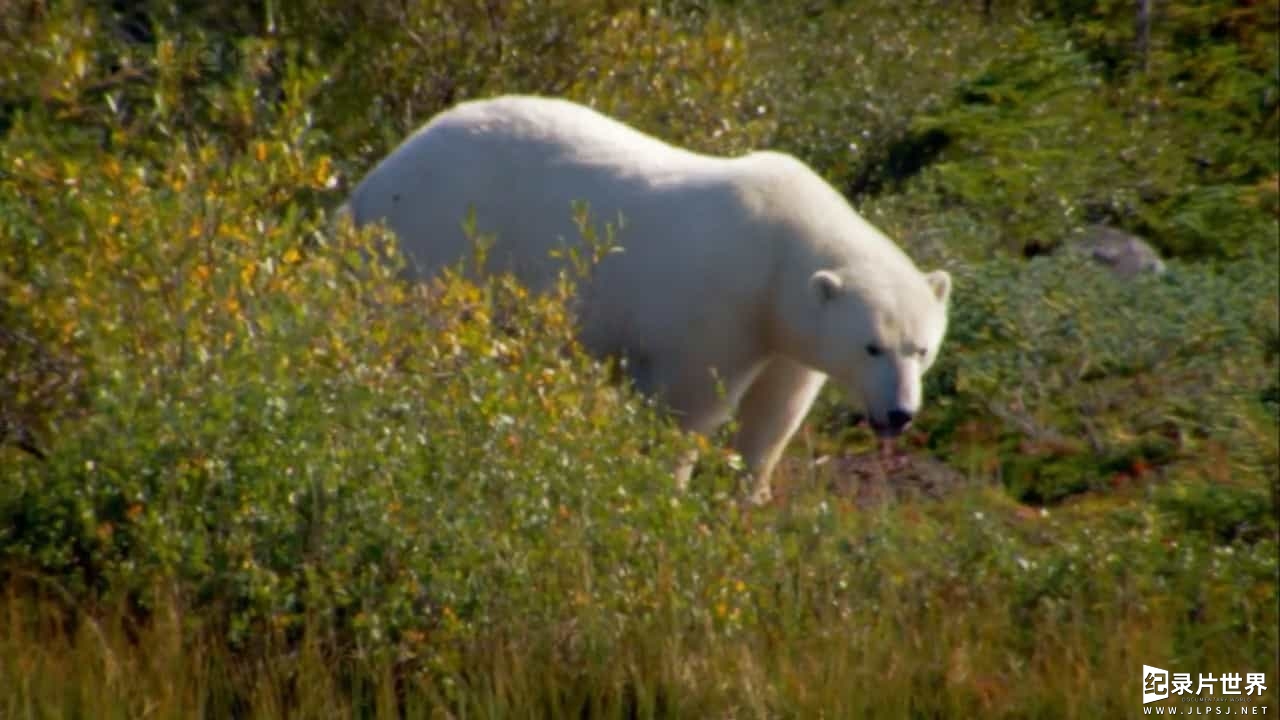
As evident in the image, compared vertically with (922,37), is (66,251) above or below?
above

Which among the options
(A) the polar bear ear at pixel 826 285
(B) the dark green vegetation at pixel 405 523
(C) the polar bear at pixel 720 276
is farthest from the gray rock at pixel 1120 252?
(A) the polar bear ear at pixel 826 285

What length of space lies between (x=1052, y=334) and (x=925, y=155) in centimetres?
394

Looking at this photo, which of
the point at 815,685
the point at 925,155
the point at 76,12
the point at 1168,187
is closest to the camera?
the point at 815,685

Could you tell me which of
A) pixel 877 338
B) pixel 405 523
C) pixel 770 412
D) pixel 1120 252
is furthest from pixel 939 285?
pixel 1120 252

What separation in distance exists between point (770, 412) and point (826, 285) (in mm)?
873

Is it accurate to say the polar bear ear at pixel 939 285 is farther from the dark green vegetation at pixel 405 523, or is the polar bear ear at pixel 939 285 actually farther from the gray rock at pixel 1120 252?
the gray rock at pixel 1120 252

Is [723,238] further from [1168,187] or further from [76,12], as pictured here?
[1168,187]

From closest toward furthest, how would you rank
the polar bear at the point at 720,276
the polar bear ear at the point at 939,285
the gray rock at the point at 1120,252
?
the polar bear at the point at 720,276 → the polar bear ear at the point at 939,285 → the gray rock at the point at 1120,252

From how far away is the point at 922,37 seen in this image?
50.6ft

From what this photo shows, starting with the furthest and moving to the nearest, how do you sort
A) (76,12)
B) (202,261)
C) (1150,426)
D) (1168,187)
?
1. (1168,187)
2. (1150,426)
3. (76,12)
4. (202,261)

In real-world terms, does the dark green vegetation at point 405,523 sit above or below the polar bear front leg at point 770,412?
above

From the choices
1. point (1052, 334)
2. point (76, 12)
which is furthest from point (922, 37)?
point (76, 12)

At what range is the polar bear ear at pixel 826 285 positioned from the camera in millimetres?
7477

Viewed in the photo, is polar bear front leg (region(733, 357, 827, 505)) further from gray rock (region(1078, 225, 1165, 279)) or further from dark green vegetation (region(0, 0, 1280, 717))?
gray rock (region(1078, 225, 1165, 279))
